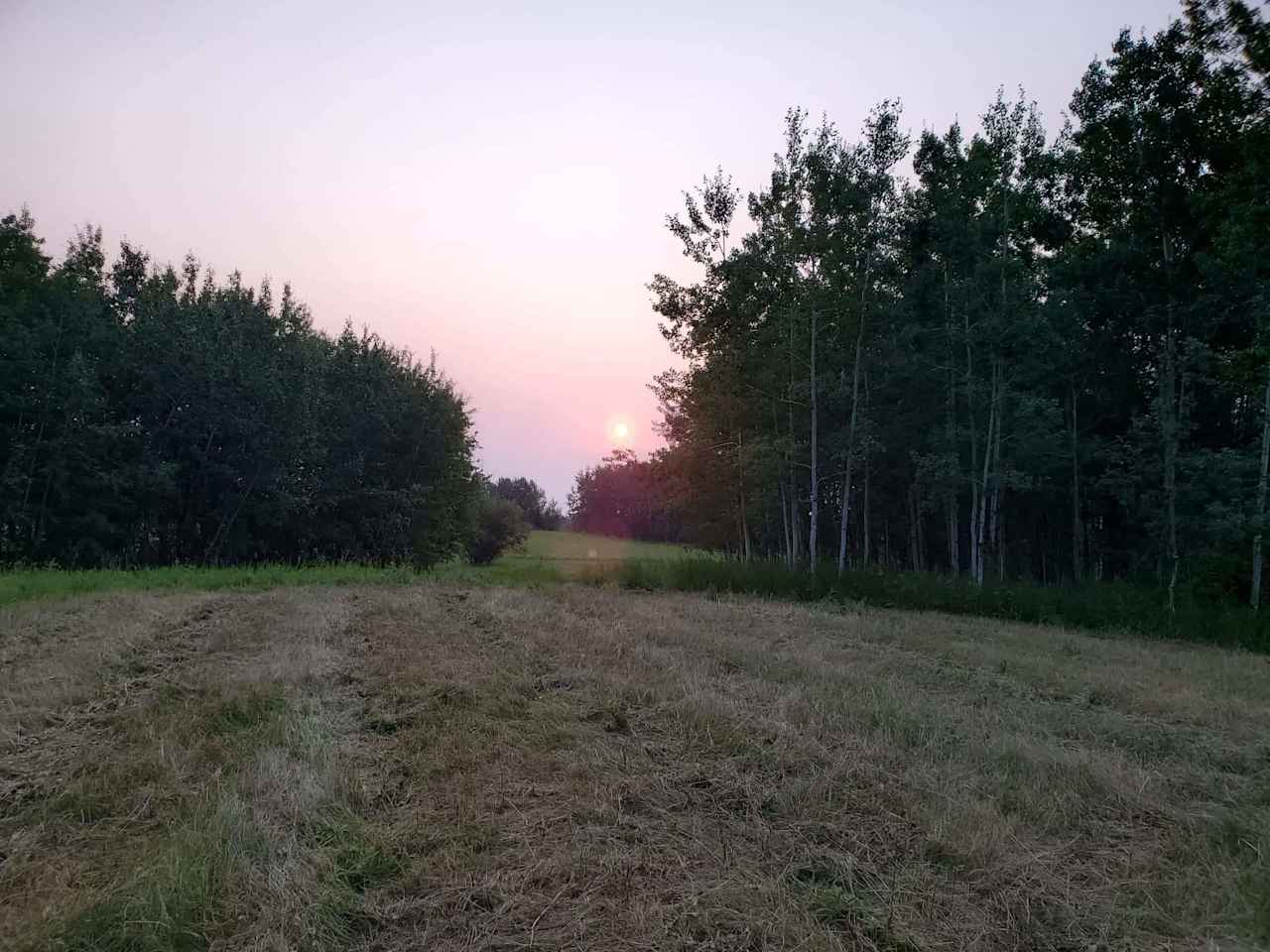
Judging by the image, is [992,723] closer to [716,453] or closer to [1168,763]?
[1168,763]

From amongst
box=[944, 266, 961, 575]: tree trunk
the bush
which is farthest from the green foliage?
box=[944, 266, 961, 575]: tree trunk

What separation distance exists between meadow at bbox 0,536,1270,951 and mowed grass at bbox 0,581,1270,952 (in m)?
0.02

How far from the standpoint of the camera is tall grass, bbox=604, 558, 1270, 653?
47.5ft

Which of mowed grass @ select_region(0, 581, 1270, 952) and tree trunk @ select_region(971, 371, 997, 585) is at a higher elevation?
tree trunk @ select_region(971, 371, 997, 585)

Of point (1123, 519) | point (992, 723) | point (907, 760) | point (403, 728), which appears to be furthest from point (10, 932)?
point (1123, 519)

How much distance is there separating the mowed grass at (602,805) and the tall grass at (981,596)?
300 inches

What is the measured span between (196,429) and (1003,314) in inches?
1022

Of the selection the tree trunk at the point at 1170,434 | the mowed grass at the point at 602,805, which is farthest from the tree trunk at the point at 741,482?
the mowed grass at the point at 602,805

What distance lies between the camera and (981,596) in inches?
664

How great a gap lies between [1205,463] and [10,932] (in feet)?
79.6

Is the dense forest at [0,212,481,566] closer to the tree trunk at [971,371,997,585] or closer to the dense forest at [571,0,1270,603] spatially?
the dense forest at [571,0,1270,603]

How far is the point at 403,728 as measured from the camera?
207 inches

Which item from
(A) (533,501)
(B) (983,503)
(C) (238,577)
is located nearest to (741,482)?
(B) (983,503)

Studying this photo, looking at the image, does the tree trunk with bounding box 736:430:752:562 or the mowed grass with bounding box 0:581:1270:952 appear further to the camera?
the tree trunk with bounding box 736:430:752:562
